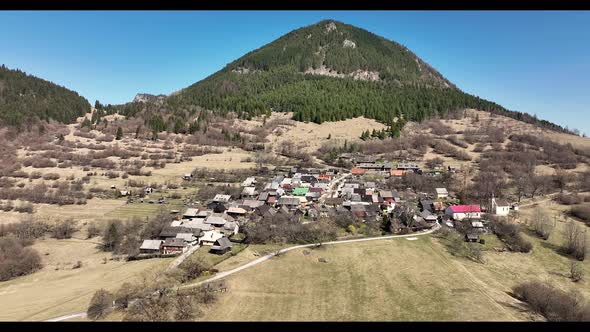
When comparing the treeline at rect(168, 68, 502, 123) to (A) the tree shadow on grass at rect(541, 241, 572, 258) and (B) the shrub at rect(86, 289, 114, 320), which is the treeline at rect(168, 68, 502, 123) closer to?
(A) the tree shadow on grass at rect(541, 241, 572, 258)

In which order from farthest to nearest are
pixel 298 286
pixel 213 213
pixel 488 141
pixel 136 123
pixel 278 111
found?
pixel 278 111
pixel 136 123
pixel 488 141
pixel 213 213
pixel 298 286

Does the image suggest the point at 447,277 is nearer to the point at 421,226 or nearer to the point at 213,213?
the point at 421,226

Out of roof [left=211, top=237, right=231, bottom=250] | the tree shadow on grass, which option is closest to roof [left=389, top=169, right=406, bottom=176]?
the tree shadow on grass

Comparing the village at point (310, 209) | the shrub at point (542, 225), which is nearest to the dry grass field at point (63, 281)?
the village at point (310, 209)

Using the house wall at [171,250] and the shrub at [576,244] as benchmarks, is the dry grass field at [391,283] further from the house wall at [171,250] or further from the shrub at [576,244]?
the house wall at [171,250]

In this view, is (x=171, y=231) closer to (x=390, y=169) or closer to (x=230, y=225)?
(x=230, y=225)
